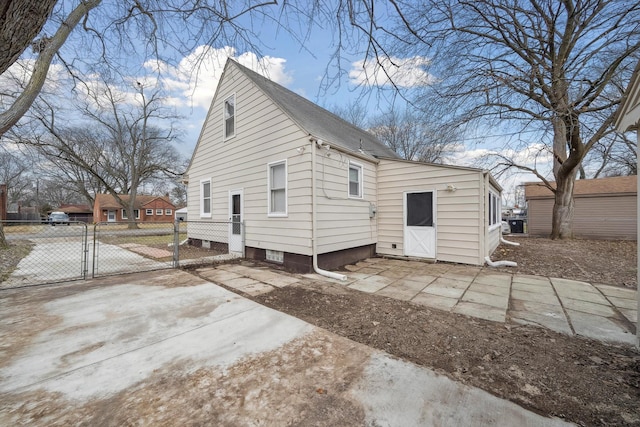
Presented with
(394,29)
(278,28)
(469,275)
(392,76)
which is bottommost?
(469,275)

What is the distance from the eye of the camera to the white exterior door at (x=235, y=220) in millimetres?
7925

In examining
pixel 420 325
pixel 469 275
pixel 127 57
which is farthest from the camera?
pixel 469 275

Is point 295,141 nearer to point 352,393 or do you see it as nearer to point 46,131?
point 352,393

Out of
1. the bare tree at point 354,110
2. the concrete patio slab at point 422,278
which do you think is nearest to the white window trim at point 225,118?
the bare tree at point 354,110

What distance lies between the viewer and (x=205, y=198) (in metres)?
9.78

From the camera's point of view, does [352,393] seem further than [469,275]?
No

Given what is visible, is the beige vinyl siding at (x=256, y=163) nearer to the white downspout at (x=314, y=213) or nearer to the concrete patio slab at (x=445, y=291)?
the white downspout at (x=314, y=213)

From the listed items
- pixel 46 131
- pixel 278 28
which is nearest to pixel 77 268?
pixel 278 28

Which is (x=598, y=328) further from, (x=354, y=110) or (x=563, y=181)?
(x=563, y=181)

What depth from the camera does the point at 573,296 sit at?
435 cm

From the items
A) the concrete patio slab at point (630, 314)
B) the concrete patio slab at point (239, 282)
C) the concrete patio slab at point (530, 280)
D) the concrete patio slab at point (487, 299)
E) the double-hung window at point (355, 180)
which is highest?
the double-hung window at point (355, 180)

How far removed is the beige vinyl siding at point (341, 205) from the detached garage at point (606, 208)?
480 inches

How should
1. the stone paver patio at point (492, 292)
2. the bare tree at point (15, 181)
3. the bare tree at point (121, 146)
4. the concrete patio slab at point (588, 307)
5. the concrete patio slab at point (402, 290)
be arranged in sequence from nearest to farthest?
the stone paver patio at point (492, 292), the concrete patio slab at point (588, 307), the concrete patio slab at point (402, 290), the bare tree at point (121, 146), the bare tree at point (15, 181)

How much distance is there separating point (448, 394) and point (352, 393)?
78cm
